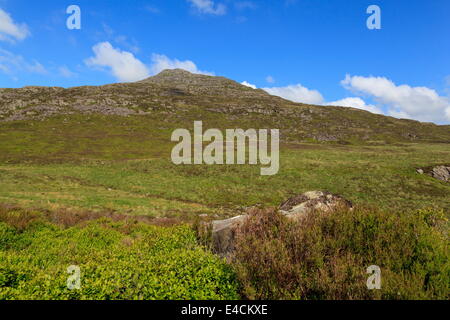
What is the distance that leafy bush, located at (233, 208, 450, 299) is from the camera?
18.6ft

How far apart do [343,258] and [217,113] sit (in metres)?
140

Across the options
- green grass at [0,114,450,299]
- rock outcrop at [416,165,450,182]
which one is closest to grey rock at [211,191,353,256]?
green grass at [0,114,450,299]

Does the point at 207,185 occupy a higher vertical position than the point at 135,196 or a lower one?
higher

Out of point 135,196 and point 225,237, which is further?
point 135,196

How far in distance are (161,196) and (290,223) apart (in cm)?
2778

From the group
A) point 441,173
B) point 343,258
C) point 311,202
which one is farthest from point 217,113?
point 343,258

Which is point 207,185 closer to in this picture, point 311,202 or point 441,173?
point 311,202

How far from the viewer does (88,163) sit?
189ft

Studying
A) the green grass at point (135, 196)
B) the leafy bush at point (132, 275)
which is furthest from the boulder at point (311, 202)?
the leafy bush at point (132, 275)

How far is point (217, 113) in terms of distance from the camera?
14325 cm

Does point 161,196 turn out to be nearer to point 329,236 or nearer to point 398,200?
point 329,236

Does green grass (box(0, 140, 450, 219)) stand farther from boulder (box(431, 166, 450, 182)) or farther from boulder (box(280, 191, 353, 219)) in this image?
boulder (box(280, 191, 353, 219))

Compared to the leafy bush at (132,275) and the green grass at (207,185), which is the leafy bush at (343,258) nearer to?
the leafy bush at (132,275)
